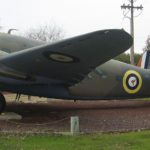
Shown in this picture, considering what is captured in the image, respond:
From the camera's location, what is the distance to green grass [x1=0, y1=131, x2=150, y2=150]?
7.11m

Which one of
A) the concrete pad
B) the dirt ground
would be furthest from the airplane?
the dirt ground

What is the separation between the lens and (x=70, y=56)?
32.0 feet

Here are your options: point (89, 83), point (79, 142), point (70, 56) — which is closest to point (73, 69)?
point (70, 56)

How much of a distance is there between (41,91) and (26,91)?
0.44 m

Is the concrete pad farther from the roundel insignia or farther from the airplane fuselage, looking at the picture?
the roundel insignia

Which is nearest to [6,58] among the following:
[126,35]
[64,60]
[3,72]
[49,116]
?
[3,72]

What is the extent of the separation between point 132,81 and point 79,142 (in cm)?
576

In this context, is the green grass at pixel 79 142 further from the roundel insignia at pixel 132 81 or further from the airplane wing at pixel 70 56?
the roundel insignia at pixel 132 81

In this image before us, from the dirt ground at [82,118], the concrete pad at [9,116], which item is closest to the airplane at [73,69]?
the concrete pad at [9,116]

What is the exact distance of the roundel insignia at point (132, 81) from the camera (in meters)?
12.9

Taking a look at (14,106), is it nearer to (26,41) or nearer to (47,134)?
(26,41)

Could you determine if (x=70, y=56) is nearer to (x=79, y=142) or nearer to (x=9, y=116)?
(x=9, y=116)

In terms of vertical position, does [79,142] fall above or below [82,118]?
below

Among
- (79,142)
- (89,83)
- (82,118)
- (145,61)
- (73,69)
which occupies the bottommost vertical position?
(79,142)
